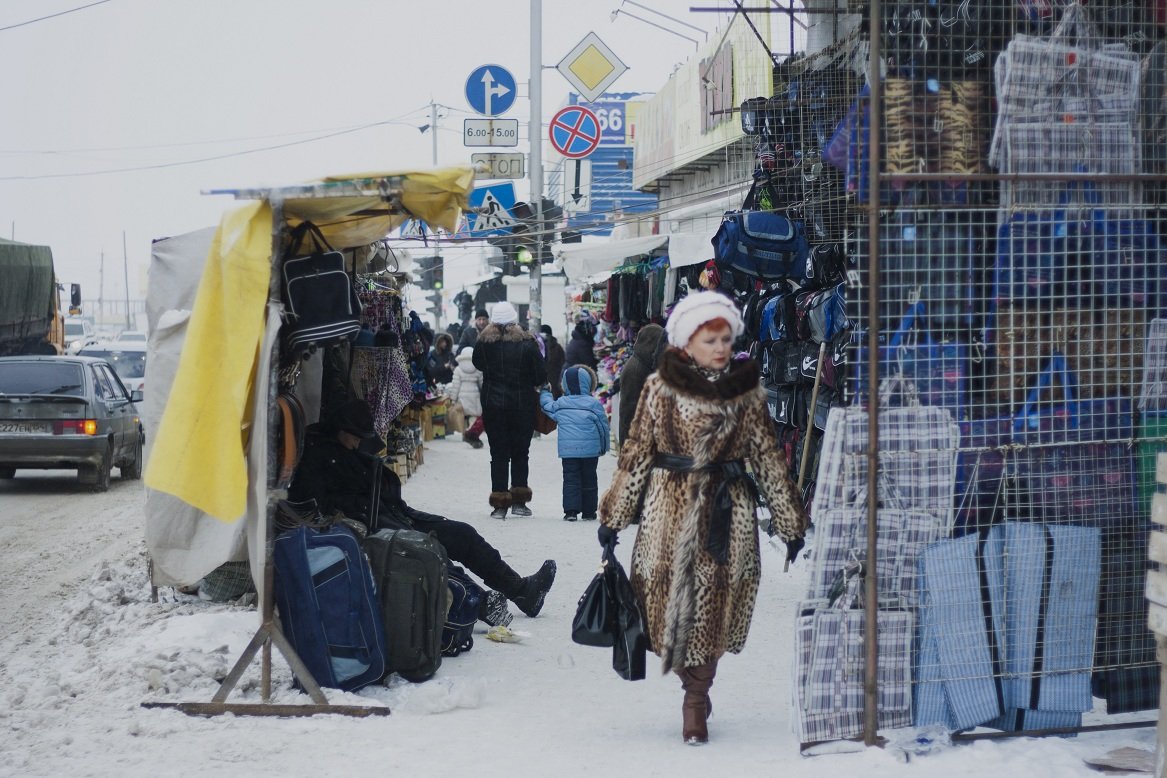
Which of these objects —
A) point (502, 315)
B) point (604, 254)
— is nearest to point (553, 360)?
point (604, 254)

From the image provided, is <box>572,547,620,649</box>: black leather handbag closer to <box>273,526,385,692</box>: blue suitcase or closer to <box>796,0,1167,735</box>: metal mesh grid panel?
<box>796,0,1167,735</box>: metal mesh grid panel

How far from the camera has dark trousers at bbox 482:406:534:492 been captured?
12.5 meters

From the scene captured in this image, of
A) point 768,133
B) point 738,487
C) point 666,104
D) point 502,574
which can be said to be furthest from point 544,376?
point 666,104

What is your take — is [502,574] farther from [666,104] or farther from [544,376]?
[666,104]

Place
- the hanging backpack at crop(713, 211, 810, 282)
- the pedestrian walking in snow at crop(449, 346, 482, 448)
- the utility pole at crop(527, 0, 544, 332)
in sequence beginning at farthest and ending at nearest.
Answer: the utility pole at crop(527, 0, 544, 332)
the pedestrian walking in snow at crop(449, 346, 482, 448)
the hanging backpack at crop(713, 211, 810, 282)

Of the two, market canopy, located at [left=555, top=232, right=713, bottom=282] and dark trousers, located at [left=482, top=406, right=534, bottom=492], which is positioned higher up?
market canopy, located at [left=555, top=232, right=713, bottom=282]

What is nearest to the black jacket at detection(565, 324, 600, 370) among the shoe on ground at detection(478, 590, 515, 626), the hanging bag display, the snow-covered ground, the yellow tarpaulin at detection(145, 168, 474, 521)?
the snow-covered ground

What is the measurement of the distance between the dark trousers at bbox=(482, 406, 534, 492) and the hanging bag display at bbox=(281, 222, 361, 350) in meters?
6.12

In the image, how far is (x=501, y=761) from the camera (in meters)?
5.34

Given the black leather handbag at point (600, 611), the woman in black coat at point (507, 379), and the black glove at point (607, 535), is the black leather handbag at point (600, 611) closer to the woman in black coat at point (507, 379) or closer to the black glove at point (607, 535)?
the black glove at point (607, 535)

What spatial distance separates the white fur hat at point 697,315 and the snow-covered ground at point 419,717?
5.76ft

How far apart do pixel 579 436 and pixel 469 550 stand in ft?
15.5

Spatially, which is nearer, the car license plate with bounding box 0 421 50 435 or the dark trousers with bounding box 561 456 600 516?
the dark trousers with bounding box 561 456 600 516

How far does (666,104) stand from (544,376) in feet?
60.2
